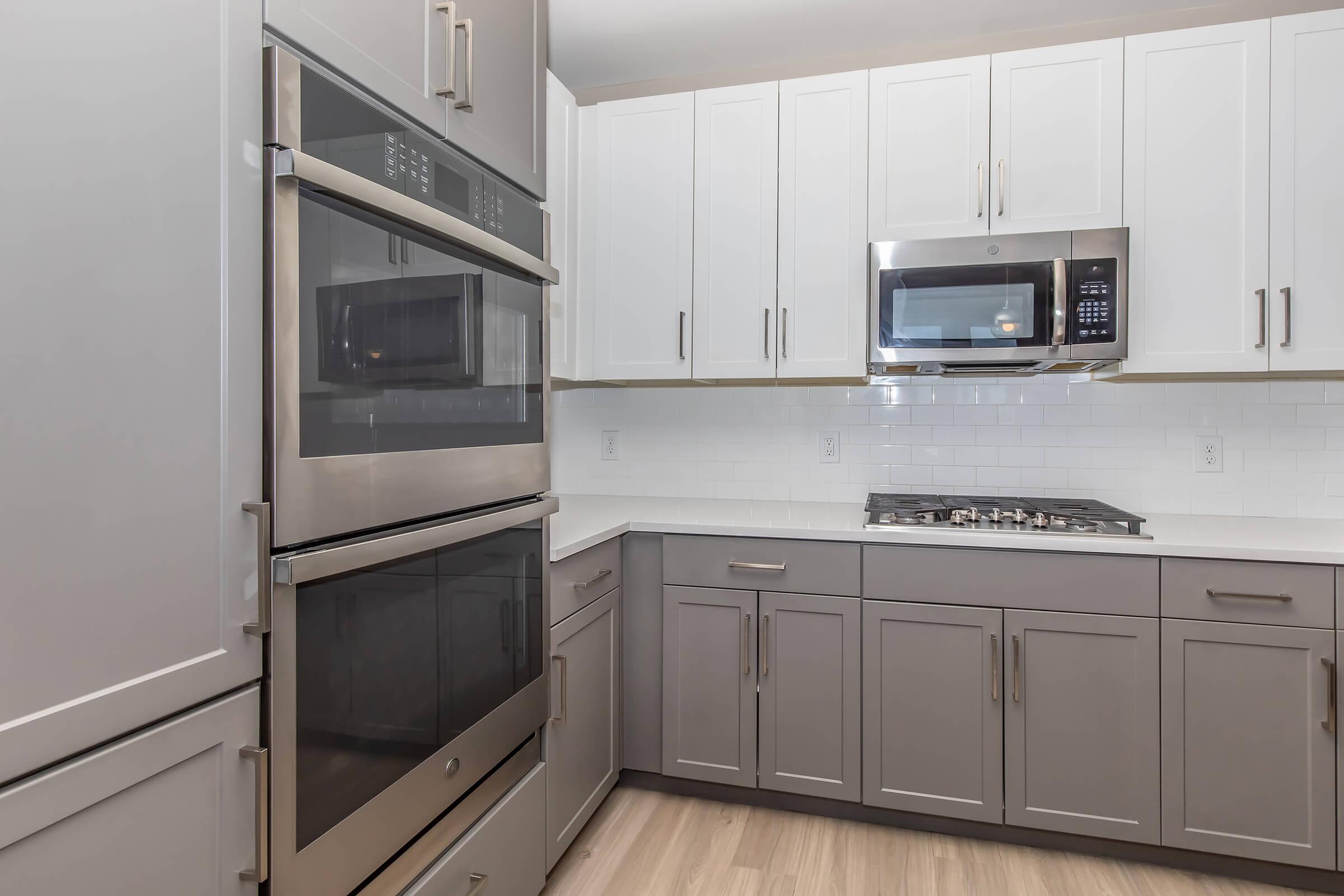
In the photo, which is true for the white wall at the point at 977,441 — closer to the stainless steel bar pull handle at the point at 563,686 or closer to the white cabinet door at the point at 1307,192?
the white cabinet door at the point at 1307,192

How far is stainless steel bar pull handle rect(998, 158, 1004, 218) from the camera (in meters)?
2.14

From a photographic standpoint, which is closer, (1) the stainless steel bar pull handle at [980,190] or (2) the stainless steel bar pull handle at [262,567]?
(2) the stainless steel bar pull handle at [262,567]

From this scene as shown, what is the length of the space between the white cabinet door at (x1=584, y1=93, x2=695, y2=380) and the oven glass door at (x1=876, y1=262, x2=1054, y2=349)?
0.69 metres

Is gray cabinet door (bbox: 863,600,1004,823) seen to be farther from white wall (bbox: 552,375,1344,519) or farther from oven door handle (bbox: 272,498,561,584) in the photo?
oven door handle (bbox: 272,498,561,584)

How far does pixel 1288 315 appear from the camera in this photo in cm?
198

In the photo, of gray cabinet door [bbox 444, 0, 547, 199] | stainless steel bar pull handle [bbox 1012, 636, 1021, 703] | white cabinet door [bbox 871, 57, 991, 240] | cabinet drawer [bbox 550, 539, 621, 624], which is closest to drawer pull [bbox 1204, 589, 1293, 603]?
stainless steel bar pull handle [bbox 1012, 636, 1021, 703]

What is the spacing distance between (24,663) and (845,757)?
191 cm

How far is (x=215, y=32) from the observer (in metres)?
0.84

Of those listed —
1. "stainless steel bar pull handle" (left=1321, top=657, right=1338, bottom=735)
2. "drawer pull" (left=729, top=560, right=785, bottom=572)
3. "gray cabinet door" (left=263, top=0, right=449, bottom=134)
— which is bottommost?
"stainless steel bar pull handle" (left=1321, top=657, right=1338, bottom=735)

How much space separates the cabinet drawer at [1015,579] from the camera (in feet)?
6.05

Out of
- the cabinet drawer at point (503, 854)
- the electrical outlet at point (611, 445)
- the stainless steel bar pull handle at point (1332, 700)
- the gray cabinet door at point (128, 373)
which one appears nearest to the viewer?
the gray cabinet door at point (128, 373)

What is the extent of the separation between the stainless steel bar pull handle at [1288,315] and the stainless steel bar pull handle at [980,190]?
2.77 feet

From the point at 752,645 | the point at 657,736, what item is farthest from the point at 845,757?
the point at 657,736

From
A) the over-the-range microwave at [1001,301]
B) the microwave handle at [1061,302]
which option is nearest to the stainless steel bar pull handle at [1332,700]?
the over-the-range microwave at [1001,301]
